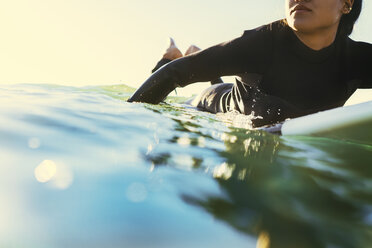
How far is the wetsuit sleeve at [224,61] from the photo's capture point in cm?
183

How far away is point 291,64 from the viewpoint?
75.9 inches

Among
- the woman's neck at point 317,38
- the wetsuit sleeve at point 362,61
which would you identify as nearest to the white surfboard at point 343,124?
the woman's neck at point 317,38

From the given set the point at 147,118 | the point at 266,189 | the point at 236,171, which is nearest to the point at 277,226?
the point at 266,189

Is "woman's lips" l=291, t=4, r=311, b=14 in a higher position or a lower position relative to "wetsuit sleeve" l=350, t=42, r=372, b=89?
higher

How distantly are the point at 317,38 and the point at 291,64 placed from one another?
223 mm

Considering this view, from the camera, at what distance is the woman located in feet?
6.03

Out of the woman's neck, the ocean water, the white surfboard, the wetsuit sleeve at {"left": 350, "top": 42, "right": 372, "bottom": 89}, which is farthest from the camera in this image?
the wetsuit sleeve at {"left": 350, "top": 42, "right": 372, "bottom": 89}

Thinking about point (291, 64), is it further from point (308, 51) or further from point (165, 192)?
point (165, 192)

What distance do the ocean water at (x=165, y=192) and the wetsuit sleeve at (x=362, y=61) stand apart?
1.16 metres

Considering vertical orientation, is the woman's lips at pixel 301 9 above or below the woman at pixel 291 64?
above

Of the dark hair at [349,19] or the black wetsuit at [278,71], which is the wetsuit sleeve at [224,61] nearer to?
the black wetsuit at [278,71]

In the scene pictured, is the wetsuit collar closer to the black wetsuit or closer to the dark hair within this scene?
the black wetsuit

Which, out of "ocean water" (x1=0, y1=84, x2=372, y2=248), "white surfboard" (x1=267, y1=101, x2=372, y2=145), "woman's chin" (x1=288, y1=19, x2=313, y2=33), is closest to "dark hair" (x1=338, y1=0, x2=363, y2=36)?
"woman's chin" (x1=288, y1=19, x2=313, y2=33)

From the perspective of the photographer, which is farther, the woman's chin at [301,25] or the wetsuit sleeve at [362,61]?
the wetsuit sleeve at [362,61]
